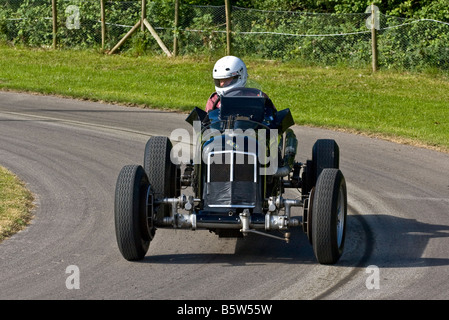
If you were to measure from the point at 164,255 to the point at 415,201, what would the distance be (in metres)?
4.13

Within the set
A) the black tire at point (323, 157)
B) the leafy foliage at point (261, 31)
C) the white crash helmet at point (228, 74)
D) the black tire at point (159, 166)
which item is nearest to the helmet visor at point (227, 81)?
the white crash helmet at point (228, 74)

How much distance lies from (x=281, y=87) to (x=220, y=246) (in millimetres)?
13134

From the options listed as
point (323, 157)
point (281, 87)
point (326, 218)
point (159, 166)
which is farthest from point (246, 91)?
point (281, 87)

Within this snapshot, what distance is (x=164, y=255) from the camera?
8.98 metres

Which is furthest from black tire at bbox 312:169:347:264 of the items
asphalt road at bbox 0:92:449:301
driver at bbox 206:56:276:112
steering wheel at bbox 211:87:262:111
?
driver at bbox 206:56:276:112

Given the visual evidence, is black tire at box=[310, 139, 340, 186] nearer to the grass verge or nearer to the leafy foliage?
the grass verge

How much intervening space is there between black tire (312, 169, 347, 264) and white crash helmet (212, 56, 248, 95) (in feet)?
7.59

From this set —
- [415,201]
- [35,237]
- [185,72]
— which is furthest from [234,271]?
[185,72]

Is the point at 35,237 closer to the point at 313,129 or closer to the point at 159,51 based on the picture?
the point at 313,129

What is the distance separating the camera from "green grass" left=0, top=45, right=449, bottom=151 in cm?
1808

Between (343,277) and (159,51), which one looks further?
(159,51)

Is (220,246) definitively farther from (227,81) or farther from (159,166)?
(227,81)

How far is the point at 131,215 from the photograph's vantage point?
830 cm
